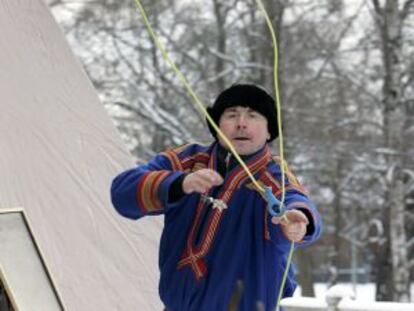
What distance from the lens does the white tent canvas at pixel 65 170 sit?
2514 mm

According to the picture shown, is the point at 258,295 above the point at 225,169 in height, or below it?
below

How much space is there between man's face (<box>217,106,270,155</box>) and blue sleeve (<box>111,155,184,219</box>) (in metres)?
0.15

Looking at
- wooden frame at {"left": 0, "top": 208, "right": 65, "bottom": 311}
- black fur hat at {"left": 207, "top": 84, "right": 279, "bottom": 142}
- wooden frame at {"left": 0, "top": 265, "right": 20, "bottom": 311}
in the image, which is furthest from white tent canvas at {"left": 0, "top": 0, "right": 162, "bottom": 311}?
black fur hat at {"left": 207, "top": 84, "right": 279, "bottom": 142}

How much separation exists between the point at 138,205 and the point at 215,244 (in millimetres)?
180

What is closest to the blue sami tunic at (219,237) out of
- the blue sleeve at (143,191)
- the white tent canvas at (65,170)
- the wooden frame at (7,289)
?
the blue sleeve at (143,191)

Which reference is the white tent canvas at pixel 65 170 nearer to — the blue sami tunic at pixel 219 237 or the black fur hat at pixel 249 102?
the blue sami tunic at pixel 219 237

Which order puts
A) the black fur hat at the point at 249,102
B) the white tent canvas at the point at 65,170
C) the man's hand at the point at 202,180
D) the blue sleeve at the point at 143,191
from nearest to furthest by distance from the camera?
the man's hand at the point at 202,180 < the blue sleeve at the point at 143,191 < the black fur hat at the point at 249,102 < the white tent canvas at the point at 65,170

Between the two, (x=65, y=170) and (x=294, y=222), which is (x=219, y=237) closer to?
(x=294, y=222)

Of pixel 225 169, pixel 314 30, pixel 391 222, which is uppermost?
pixel 225 169

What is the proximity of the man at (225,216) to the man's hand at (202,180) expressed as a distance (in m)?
0.08

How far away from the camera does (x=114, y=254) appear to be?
2.70 m

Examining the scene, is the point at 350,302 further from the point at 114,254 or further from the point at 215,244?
the point at 114,254

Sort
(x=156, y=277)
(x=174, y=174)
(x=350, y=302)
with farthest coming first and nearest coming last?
(x=156, y=277), (x=350, y=302), (x=174, y=174)

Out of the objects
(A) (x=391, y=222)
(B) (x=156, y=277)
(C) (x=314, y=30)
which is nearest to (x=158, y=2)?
(C) (x=314, y=30)
